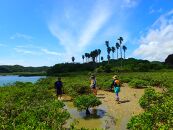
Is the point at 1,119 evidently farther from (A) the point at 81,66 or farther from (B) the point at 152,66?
(A) the point at 81,66

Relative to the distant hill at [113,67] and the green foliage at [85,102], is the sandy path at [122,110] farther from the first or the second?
the distant hill at [113,67]

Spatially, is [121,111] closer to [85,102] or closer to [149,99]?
[149,99]

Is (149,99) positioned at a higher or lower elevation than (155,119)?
higher

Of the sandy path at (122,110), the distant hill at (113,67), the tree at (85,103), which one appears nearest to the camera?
the sandy path at (122,110)

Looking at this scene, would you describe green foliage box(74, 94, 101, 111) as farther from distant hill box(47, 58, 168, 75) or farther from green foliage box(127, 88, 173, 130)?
distant hill box(47, 58, 168, 75)

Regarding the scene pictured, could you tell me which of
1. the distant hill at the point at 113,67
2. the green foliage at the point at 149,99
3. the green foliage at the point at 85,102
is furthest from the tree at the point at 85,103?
the distant hill at the point at 113,67

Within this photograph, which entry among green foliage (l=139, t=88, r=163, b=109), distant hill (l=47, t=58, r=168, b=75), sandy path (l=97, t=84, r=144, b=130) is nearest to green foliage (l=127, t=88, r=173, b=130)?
sandy path (l=97, t=84, r=144, b=130)

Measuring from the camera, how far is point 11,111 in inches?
675

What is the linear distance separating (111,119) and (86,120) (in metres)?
1.41

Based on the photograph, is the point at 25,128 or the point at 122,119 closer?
the point at 25,128

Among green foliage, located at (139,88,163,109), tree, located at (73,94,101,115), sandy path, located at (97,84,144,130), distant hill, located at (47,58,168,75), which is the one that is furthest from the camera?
distant hill, located at (47,58,168,75)

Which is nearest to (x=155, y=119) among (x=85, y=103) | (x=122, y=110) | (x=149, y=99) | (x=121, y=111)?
(x=149, y=99)

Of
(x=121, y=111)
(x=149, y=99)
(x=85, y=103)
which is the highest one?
(x=149, y=99)

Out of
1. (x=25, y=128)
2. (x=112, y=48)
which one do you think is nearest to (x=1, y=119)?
(x=25, y=128)
